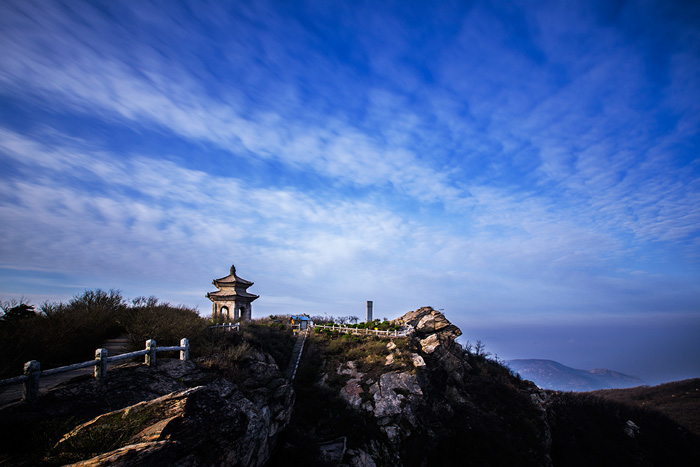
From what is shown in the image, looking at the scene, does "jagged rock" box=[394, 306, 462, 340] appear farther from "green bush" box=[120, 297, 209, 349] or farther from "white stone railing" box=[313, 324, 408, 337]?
"green bush" box=[120, 297, 209, 349]

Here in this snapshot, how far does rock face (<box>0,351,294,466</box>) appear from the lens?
5.95 metres

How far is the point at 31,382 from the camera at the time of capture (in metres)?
7.49

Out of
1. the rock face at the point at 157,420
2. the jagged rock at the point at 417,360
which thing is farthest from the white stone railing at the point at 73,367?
the jagged rock at the point at 417,360

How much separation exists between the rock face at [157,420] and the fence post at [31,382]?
0.78 feet

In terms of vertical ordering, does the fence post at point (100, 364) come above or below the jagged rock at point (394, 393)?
above

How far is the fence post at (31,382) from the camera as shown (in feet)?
24.3

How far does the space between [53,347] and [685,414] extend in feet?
296

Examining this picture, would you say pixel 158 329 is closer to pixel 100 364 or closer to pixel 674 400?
pixel 100 364

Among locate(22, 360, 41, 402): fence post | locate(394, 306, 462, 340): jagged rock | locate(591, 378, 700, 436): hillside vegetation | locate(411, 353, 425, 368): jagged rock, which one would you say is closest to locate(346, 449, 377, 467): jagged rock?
locate(411, 353, 425, 368): jagged rock

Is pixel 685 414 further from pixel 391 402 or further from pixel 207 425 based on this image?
pixel 207 425

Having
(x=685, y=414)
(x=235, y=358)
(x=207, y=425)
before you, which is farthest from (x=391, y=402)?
(x=685, y=414)

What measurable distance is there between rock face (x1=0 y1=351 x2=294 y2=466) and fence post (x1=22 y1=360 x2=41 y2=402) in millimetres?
239

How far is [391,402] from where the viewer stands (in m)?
22.0

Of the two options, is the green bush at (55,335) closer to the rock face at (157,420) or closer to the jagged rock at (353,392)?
the rock face at (157,420)
